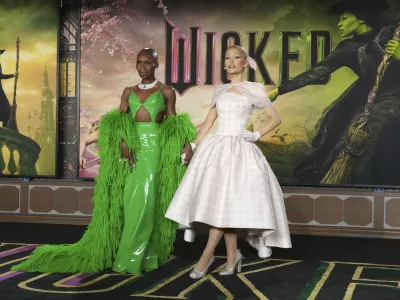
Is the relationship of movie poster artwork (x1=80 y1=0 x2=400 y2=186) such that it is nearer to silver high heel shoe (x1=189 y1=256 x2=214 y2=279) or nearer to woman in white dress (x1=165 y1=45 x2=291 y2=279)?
woman in white dress (x1=165 y1=45 x2=291 y2=279)

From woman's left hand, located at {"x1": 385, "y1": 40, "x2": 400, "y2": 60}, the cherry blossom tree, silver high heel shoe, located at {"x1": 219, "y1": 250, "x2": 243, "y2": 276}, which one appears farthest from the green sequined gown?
woman's left hand, located at {"x1": 385, "y1": 40, "x2": 400, "y2": 60}

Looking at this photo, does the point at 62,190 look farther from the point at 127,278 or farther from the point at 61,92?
the point at 127,278

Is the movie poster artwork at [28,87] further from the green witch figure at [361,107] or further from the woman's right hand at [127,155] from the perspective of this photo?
the green witch figure at [361,107]

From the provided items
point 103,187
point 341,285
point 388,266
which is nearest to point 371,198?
point 388,266

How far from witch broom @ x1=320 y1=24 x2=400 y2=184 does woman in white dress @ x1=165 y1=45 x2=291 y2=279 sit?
195 centimetres

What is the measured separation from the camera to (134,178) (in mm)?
4441

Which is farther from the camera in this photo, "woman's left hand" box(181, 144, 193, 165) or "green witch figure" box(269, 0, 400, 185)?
"green witch figure" box(269, 0, 400, 185)

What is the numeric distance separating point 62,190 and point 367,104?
3.11 meters

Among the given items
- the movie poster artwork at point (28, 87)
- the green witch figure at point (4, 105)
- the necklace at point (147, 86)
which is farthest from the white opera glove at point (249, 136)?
the green witch figure at point (4, 105)

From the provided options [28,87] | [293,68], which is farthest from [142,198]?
[28,87]

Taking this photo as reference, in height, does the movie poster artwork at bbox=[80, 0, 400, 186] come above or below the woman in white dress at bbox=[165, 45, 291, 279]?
above

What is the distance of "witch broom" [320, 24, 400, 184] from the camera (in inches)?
241

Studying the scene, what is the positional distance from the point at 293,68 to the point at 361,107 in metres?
0.73

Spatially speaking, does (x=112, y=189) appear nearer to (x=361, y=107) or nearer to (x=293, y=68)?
(x=293, y=68)
